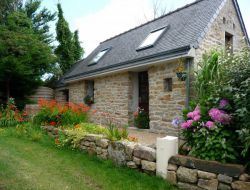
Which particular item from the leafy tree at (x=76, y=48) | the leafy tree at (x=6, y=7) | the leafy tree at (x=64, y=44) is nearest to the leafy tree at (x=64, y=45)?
the leafy tree at (x=64, y=44)

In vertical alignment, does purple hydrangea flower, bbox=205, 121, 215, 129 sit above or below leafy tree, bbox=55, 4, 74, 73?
below

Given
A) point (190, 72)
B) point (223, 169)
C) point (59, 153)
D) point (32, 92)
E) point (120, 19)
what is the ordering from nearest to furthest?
1. point (223, 169)
2. point (59, 153)
3. point (190, 72)
4. point (32, 92)
5. point (120, 19)

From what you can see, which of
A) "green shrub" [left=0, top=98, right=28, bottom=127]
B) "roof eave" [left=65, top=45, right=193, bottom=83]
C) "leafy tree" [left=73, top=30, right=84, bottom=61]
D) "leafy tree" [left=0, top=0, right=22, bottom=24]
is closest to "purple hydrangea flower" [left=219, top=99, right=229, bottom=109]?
"roof eave" [left=65, top=45, right=193, bottom=83]

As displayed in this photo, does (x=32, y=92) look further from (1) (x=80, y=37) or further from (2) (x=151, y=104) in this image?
(2) (x=151, y=104)

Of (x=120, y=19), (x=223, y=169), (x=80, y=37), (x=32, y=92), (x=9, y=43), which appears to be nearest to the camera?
(x=223, y=169)

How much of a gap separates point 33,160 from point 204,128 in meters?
3.77

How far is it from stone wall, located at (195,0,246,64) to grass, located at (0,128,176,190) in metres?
4.62

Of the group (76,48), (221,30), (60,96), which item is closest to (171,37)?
(221,30)

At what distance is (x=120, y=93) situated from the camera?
36.6ft

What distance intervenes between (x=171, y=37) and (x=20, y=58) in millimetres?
8616

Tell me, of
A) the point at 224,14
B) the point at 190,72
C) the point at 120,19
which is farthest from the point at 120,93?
the point at 120,19

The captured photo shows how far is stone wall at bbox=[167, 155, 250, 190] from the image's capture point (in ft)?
11.9

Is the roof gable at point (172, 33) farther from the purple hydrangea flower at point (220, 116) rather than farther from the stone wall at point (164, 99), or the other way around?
the purple hydrangea flower at point (220, 116)

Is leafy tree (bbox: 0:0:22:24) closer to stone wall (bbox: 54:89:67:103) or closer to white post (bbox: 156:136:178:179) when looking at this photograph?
stone wall (bbox: 54:89:67:103)
